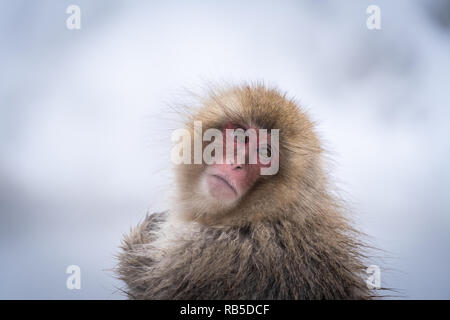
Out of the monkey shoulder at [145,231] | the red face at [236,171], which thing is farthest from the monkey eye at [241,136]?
the monkey shoulder at [145,231]

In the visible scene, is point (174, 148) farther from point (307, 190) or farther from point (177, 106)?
point (307, 190)

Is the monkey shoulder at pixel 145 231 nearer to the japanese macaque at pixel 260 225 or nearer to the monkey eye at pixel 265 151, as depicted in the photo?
the japanese macaque at pixel 260 225

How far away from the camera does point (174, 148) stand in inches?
115

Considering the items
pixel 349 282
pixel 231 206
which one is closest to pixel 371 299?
pixel 349 282

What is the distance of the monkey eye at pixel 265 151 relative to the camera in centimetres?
251

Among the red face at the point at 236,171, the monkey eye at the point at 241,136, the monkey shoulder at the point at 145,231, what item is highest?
the monkey eye at the point at 241,136

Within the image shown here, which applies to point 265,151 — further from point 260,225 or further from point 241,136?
point 260,225

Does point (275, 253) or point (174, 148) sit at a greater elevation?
point (174, 148)

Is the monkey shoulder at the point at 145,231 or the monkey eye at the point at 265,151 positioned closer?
the monkey eye at the point at 265,151
